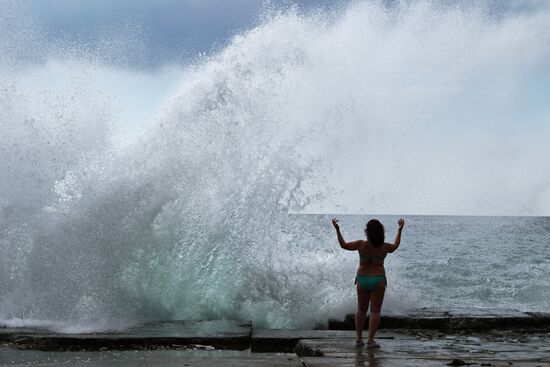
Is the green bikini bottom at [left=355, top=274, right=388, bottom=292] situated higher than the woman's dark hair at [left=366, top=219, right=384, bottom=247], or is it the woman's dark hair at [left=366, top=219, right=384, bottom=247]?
the woman's dark hair at [left=366, top=219, right=384, bottom=247]

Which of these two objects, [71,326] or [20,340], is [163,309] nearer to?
[71,326]

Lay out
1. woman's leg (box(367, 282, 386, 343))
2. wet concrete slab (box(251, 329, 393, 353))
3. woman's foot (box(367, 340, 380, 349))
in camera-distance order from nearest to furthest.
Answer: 1. woman's foot (box(367, 340, 380, 349))
2. woman's leg (box(367, 282, 386, 343))
3. wet concrete slab (box(251, 329, 393, 353))

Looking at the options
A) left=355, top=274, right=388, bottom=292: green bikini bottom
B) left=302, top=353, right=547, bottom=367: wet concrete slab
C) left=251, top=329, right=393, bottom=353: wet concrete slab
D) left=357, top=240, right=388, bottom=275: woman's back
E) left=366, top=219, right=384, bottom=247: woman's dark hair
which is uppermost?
left=366, top=219, right=384, bottom=247: woman's dark hair

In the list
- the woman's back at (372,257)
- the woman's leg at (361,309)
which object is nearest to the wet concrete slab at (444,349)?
the woman's leg at (361,309)

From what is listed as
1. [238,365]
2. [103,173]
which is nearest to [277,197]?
[103,173]

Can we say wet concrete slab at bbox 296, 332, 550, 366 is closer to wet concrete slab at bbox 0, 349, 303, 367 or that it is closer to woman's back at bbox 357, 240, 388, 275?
wet concrete slab at bbox 0, 349, 303, 367

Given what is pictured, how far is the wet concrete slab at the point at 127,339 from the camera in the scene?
20.6 ft

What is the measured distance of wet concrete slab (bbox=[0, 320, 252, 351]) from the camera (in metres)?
A: 6.29

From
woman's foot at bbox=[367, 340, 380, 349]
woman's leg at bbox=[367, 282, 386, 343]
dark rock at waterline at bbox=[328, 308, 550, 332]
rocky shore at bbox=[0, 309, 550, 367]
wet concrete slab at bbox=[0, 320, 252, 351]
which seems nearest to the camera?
rocky shore at bbox=[0, 309, 550, 367]

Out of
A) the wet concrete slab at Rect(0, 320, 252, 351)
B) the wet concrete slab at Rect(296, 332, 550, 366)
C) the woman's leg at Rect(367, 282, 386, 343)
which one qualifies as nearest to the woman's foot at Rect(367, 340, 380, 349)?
the wet concrete slab at Rect(296, 332, 550, 366)

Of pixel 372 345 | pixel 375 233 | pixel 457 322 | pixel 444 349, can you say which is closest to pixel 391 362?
pixel 372 345

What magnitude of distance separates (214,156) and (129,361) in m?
5.44

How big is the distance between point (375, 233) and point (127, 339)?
114 inches

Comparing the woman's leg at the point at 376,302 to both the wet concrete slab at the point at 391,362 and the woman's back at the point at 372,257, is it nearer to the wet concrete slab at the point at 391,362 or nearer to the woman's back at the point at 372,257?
the woman's back at the point at 372,257
